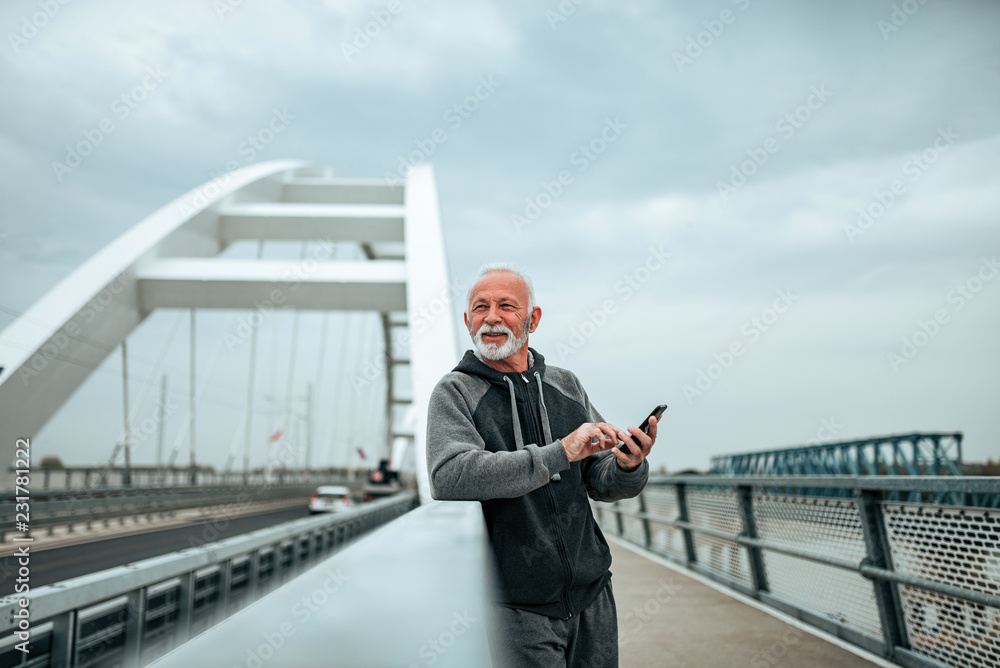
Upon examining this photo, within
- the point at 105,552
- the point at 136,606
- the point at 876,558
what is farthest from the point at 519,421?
the point at 105,552

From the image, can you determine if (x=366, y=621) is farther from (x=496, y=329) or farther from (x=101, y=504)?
(x=101, y=504)

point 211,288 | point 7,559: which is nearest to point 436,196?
point 211,288

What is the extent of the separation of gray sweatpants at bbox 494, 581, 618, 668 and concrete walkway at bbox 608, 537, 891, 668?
6.55ft

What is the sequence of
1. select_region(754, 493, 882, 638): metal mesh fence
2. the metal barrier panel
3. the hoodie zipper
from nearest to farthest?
the metal barrier panel
the hoodie zipper
select_region(754, 493, 882, 638): metal mesh fence

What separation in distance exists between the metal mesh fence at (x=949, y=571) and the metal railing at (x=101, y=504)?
10.2 metres

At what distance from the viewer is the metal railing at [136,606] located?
235cm

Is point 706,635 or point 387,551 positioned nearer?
point 387,551

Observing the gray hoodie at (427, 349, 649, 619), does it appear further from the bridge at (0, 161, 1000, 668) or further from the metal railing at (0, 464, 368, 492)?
the metal railing at (0, 464, 368, 492)

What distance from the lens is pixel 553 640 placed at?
1.29 metres

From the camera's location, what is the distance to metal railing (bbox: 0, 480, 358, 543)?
36.2 ft

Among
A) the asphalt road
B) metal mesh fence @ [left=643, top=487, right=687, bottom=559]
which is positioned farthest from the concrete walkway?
the asphalt road

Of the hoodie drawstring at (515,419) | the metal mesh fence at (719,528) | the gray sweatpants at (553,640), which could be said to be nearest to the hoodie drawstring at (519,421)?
the hoodie drawstring at (515,419)

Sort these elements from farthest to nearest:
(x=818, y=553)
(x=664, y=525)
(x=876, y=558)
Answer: (x=664, y=525) < (x=818, y=553) < (x=876, y=558)

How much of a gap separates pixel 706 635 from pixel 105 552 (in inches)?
364
